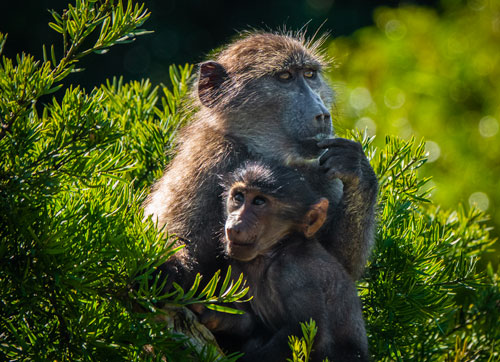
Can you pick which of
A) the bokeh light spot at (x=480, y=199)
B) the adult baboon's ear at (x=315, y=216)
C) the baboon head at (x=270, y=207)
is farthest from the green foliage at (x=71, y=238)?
the bokeh light spot at (x=480, y=199)

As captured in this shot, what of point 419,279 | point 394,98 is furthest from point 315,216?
point 394,98

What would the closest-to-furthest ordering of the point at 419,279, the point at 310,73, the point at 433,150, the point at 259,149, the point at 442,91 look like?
the point at 419,279 → the point at 259,149 → the point at 310,73 → the point at 433,150 → the point at 442,91

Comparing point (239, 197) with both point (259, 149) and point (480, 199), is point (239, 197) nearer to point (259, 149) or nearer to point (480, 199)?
point (259, 149)

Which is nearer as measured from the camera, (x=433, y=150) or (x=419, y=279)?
(x=419, y=279)

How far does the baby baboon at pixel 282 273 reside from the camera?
2.33m

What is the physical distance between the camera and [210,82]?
3254 millimetres

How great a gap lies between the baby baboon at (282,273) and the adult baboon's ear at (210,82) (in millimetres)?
665

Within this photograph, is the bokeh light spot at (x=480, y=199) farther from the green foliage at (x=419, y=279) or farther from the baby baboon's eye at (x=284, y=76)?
the baby baboon's eye at (x=284, y=76)

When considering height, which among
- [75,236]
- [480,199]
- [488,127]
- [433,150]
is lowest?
[480,199]

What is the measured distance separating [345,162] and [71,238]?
1.29 metres

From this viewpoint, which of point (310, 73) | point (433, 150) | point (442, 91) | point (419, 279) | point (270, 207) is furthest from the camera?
point (442, 91)

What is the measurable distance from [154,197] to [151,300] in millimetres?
1295

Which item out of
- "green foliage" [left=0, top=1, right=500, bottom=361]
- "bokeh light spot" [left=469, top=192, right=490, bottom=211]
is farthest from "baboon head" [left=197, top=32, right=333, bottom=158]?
"bokeh light spot" [left=469, top=192, right=490, bottom=211]

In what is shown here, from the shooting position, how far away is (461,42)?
5.62 m
